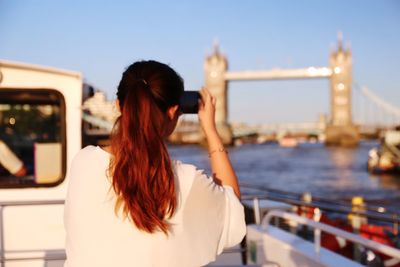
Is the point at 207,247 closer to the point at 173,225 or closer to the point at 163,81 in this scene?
the point at 173,225

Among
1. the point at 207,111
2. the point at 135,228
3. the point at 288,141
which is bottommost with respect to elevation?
the point at 288,141

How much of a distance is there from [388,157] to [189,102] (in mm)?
53583

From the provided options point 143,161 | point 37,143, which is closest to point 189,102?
point 143,161

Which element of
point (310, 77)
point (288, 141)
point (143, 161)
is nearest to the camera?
point (143, 161)

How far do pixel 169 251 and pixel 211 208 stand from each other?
0.55 ft

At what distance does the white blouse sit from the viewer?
1.51 m

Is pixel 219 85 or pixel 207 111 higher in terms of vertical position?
pixel 219 85

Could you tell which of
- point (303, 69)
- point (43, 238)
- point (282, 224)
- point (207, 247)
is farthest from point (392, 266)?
point (303, 69)

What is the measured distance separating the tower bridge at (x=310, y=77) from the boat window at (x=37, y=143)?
90384mm

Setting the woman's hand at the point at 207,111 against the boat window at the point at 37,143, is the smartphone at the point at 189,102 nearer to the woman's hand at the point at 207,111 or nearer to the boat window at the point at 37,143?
the woman's hand at the point at 207,111

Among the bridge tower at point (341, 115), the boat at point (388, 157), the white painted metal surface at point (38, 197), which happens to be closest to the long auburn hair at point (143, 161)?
the white painted metal surface at point (38, 197)

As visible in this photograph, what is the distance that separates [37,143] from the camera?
4895mm

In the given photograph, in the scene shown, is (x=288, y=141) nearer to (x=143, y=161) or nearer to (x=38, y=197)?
(x=38, y=197)

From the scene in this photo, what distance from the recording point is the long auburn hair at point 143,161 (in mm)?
1479
